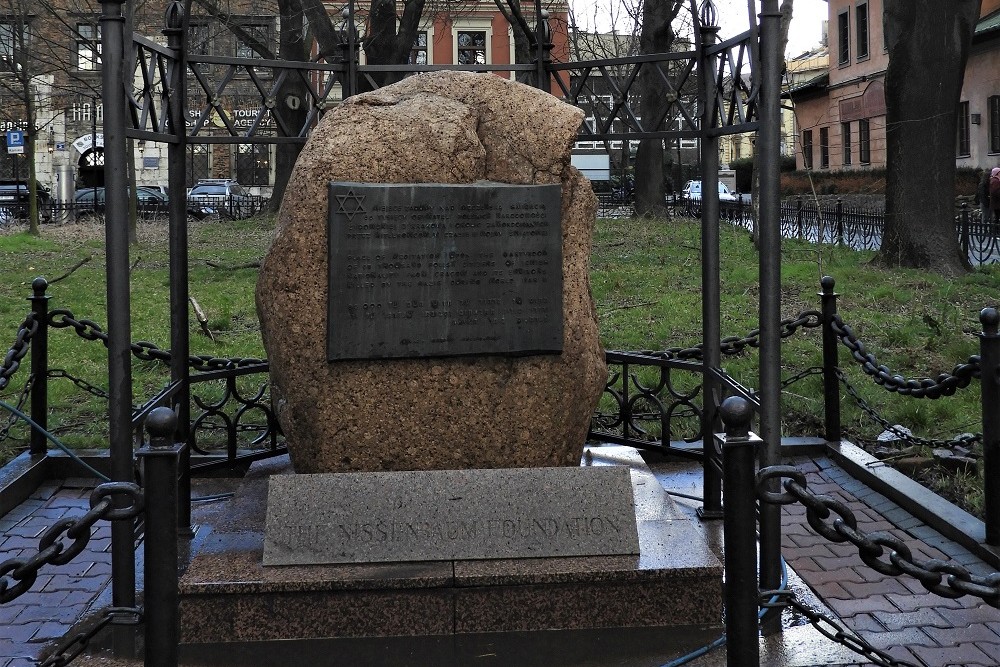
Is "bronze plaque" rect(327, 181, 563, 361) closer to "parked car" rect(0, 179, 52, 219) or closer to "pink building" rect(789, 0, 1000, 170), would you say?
"parked car" rect(0, 179, 52, 219)

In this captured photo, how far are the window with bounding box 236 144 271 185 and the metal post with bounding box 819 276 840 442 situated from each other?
43.7m

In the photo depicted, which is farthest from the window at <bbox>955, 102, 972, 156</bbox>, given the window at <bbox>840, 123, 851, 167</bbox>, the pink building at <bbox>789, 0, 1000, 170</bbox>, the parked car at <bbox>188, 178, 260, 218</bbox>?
the parked car at <bbox>188, 178, 260, 218</bbox>

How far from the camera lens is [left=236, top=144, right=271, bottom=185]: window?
49469 mm

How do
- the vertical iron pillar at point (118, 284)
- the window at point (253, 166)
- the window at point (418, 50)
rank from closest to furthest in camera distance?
the vertical iron pillar at point (118, 284) → the window at point (418, 50) → the window at point (253, 166)

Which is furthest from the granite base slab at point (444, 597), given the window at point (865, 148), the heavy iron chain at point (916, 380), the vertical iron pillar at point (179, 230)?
the window at point (865, 148)

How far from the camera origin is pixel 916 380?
21.3 feet

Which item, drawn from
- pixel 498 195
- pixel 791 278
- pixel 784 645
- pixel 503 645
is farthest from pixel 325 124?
pixel 791 278

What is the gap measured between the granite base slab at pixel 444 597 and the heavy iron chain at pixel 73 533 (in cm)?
132

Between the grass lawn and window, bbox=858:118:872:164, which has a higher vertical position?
window, bbox=858:118:872:164

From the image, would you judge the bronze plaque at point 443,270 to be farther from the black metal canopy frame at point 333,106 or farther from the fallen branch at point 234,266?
the fallen branch at point 234,266

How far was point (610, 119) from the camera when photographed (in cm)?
619

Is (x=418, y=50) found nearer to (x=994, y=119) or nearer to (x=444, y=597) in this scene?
(x=444, y=597)

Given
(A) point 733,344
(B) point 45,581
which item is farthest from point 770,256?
(B) point 45,581

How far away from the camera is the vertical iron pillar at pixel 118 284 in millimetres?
4480
